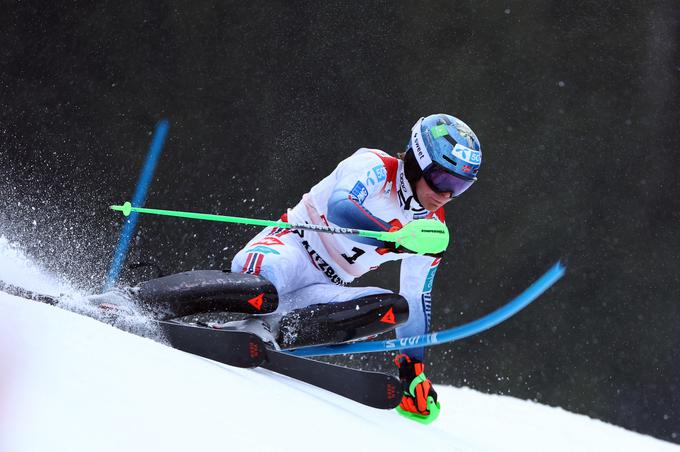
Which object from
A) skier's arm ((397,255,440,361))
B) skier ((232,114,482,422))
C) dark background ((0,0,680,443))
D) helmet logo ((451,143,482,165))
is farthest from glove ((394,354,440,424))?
dark background ((0,0,680,443))

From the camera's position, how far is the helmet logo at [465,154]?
9.92ft

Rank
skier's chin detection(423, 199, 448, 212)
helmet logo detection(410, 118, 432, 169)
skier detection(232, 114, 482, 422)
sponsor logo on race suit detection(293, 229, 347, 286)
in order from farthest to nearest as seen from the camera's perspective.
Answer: sponsor logo on race suit detection(293, 229, 347, 286) < skier's chin detection(423, 199, 448, 212) < helmet logo detection(410, 118, 432, 169) < skier detection(232, 114, 482, 422)

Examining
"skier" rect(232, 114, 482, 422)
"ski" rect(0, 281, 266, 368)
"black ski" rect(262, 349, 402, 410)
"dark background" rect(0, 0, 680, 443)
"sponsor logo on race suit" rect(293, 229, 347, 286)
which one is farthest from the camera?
"dark background" rect(0, 0, 680, 443)

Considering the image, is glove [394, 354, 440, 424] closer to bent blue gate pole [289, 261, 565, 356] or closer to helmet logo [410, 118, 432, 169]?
bent blue gate pole [289, 261, 565, 356]

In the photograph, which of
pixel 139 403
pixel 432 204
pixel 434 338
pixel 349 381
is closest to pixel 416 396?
pixel 434 338

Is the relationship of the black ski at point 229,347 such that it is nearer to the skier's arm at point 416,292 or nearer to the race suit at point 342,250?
the race suit at point 342,250

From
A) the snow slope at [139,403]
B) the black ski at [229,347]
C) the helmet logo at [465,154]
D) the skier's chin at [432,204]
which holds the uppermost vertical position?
the helmet logo at [465,154]

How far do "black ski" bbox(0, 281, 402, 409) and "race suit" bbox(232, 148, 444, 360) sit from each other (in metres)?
0.41

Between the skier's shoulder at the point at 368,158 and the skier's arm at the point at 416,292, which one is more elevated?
the skier's shoulder at the point at 368,158

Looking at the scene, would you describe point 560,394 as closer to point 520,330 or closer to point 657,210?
point 520,330

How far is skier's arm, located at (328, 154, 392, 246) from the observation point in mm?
2824

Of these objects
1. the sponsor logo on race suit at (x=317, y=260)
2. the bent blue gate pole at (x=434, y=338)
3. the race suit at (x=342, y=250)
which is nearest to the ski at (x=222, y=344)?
the race suit at (x=342, y=250)

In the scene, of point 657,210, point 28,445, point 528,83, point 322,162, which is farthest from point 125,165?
point 28,445

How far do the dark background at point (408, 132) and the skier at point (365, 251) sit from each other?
6.97 feet
